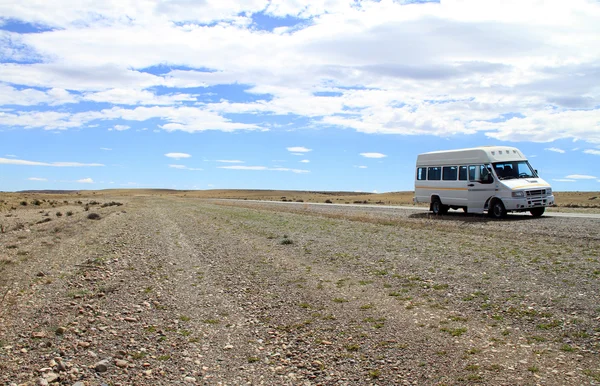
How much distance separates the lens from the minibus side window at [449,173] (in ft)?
85.6

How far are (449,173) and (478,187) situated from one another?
98.9 inches

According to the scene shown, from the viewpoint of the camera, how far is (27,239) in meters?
17.7

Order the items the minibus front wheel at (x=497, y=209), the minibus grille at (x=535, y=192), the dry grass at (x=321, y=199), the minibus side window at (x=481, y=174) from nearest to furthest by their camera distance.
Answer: the minibus grille at (x=535, y=192)
the minibus front wheel at (x=497, y=209)
the minibus side window at (x=481, y=174)
the dry grass at (x=321, y=199)

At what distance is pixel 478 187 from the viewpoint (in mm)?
24203

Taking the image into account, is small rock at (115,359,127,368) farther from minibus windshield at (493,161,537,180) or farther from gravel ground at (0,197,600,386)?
minibus windshield at (493,161,537,180)

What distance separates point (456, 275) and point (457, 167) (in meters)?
17.2

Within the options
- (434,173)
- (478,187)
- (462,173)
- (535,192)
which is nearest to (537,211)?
(535,192)

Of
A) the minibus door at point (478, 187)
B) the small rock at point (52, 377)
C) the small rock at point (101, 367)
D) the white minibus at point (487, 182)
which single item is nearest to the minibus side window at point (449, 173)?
the white minibus at point (487, 182)

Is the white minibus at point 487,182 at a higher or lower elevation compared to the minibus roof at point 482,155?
lower

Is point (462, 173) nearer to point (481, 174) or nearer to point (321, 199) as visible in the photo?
point (481, 174)

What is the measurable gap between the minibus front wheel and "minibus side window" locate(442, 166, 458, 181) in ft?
10.3

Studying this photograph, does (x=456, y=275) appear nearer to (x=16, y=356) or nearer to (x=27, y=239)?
(x=16, y=356)

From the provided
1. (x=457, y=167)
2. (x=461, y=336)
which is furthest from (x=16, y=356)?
(x=457, y=167)

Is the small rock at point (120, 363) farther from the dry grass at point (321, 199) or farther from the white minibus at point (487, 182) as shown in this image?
the dry grass at point (321, 199)
